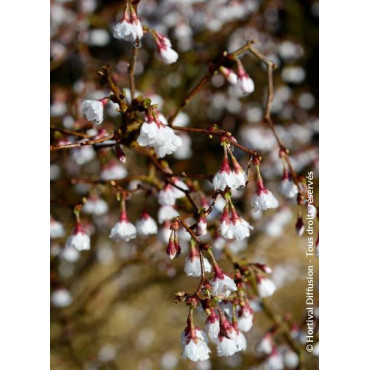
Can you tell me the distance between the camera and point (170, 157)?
270cm

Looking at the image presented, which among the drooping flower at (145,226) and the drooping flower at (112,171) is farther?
the drooping flower at (112,171)

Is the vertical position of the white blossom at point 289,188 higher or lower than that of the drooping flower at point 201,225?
higher

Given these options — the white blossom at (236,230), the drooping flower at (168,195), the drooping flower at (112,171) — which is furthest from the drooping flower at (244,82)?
the drooping flower at (112,171)

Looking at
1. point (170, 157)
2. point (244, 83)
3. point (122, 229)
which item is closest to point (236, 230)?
point (122, 229)

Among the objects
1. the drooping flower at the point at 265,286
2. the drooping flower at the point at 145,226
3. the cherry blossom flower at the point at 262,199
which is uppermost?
the drooping flower at the point at 145,226

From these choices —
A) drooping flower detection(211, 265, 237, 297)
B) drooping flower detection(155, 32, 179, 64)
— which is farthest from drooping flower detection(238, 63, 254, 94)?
drooping flower detection(211, 265, 237, 297)

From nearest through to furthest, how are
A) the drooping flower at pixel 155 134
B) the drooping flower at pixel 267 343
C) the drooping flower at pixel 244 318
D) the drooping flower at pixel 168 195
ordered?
the drooping flower at pixel 155 134 → the drooping flower at pixel 244 318 → the drooping flower at pixel 168 195 → the drooping flower at pixel 267 343

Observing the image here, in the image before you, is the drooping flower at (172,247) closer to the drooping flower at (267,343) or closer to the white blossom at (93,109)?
the white blossom at (93,109)

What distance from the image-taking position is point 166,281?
2.85m

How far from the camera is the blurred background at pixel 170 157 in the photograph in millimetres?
2316
